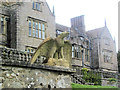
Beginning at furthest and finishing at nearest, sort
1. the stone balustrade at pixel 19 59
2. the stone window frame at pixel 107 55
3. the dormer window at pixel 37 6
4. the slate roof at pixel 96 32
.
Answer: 1. the slate roof at pixel 96 32
2. the stone window frame at pixel 107 55
3. the dormer window at pixel 37 6
4. the stone balustrade at pixel 19 59

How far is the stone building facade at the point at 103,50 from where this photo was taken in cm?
3831

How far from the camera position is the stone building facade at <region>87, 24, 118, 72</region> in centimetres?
3831

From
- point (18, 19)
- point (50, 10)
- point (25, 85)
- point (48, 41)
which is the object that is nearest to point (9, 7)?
point (18, 19)

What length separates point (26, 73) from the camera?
33.1 ft

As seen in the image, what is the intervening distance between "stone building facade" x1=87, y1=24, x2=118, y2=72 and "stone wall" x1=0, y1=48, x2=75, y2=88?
1065 inches

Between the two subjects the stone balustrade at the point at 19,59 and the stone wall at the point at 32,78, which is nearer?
the stone wall at the point at 32,78

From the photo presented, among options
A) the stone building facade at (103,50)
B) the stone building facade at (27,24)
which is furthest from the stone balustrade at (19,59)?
the stone building facade at (103,50)

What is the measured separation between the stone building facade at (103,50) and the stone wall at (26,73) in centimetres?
2705

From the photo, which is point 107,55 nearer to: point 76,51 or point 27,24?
point 76,51

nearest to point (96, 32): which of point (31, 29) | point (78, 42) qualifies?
point (78, 42)

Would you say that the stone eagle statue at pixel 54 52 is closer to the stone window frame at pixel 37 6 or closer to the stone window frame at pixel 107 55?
the stone window frame at pixel 37 6

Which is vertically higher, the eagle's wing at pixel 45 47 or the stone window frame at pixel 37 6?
the stone window frame at pixel 37 6

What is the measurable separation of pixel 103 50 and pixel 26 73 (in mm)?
30083

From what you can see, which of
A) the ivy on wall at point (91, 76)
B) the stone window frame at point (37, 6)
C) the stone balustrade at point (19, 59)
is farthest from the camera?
the stone window frame at point (37, 6)
